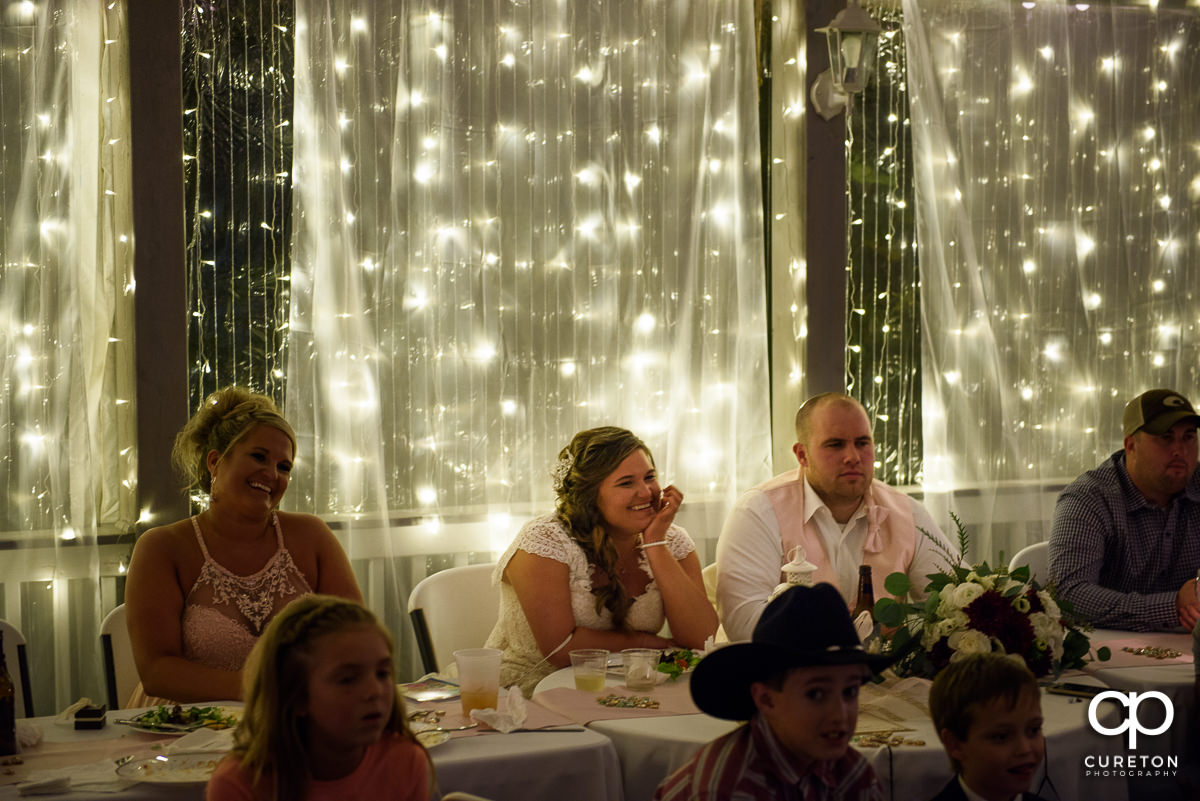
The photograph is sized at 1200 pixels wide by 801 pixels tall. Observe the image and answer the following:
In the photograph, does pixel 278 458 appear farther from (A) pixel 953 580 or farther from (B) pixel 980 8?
(B) pixel 980 8

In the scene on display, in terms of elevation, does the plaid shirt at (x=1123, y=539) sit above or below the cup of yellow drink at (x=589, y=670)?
above

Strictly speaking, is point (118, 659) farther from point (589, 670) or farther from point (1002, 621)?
point (1002, 621)

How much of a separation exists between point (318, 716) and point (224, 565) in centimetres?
129

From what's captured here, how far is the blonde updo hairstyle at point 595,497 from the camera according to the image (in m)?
3.33

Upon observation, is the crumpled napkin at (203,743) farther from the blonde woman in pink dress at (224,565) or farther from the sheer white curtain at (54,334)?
the sheer white curtain at (54,334)

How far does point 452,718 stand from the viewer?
7.94ft

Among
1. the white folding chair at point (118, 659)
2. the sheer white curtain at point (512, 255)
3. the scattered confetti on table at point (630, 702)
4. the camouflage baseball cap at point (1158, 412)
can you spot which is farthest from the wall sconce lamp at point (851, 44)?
the white folding chair at point (118, 659)

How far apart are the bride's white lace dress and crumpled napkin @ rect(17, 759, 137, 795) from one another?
1338 millimetres

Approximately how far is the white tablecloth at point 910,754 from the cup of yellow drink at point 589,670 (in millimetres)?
229

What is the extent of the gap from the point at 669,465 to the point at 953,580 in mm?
1944

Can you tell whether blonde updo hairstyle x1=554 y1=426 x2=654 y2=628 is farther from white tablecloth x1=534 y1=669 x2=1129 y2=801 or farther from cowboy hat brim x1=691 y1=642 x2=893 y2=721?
cowboy hat brim x1=691 y1=642 x2=893 y2=721

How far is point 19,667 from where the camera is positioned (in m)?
2.98

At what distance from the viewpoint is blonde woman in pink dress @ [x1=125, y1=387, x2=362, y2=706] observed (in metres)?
2.95

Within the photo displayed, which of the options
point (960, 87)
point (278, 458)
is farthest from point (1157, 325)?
point (278, 458)
